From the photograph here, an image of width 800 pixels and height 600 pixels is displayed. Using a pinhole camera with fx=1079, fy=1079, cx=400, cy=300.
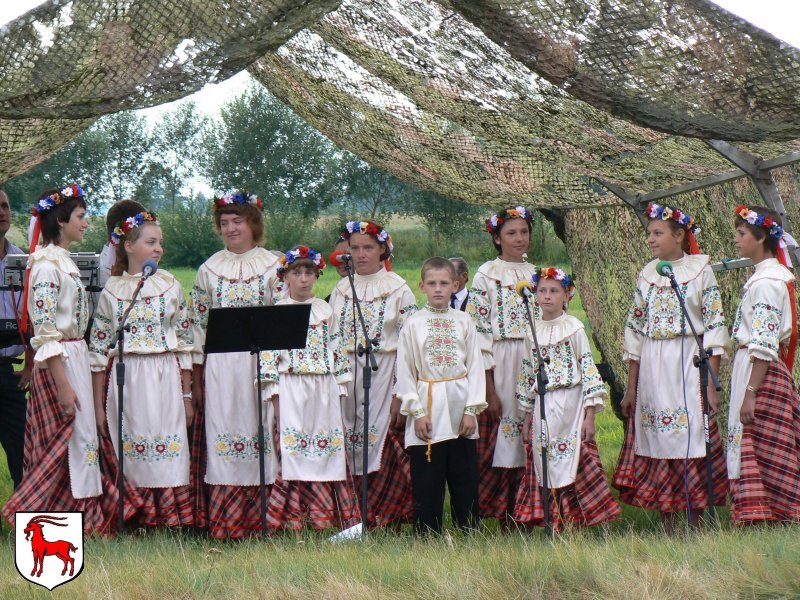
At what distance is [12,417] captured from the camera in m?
6.75

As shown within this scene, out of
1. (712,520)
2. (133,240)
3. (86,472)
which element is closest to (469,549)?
(712,520)

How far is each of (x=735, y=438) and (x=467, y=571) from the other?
2.18m

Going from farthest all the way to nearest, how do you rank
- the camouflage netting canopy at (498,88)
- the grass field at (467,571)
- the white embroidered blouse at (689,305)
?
the white embroidered blouse at (689,305) → the grass field at (467,571) → the camouflage netting canopy at (498,88)

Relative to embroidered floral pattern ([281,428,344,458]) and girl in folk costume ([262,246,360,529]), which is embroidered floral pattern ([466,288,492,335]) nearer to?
girl in folk costume ([262,246,360,529])

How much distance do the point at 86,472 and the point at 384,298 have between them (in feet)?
6.57

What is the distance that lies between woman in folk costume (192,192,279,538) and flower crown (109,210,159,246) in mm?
428

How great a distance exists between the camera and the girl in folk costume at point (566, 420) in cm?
623

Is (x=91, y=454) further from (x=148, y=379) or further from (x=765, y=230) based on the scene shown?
(x=765, y=230)

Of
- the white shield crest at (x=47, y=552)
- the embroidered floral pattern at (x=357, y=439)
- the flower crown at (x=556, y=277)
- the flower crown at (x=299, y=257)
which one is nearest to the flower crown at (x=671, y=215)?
the flower crown at (x=556, y=277)

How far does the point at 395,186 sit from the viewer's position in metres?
28.3

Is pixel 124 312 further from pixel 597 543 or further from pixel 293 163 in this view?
pixel 293 163

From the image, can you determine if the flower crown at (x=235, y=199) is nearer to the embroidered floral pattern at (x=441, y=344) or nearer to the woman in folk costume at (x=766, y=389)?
the embroidered floral pattern at (x=441, y=344)

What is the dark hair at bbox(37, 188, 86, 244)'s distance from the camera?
606cm

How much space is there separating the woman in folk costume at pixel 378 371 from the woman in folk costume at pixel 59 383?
5.01 feet
